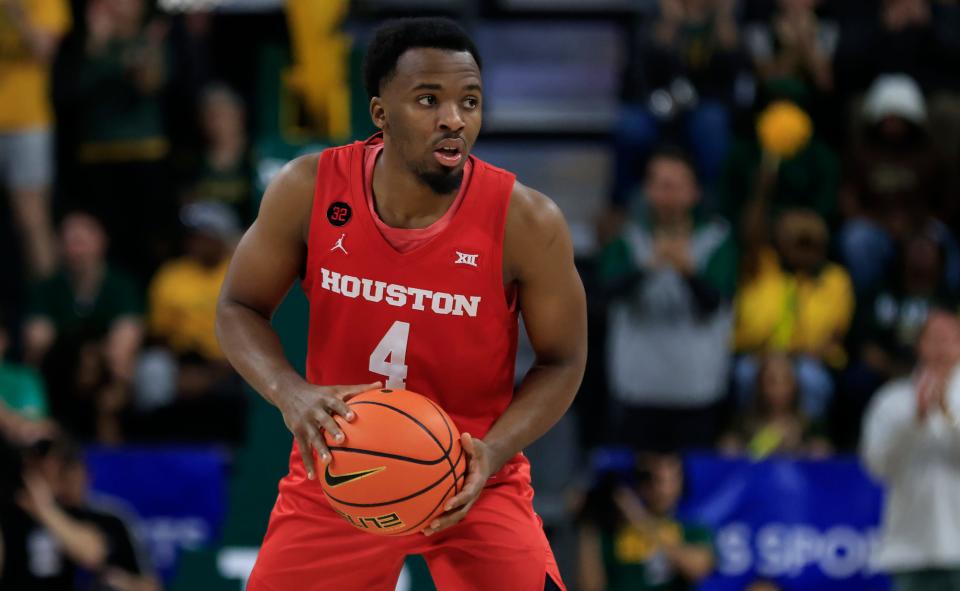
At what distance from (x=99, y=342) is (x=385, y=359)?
17.3 feet

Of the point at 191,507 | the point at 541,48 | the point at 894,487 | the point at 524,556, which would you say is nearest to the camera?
the point at 524,556

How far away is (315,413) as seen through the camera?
3906 millimetres

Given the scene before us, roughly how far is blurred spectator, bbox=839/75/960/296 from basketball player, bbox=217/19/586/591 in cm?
654

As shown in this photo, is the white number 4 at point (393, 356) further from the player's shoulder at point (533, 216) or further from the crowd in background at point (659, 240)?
the crowd in background at point (659, 240)

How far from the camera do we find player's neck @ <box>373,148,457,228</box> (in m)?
4.23

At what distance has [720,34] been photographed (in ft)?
33.6

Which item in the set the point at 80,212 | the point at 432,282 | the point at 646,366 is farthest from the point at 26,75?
the point at 432,282

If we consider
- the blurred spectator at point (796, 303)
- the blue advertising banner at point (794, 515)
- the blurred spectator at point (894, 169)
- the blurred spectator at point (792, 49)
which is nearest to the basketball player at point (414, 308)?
the blue advertising banner at point (794, 515)

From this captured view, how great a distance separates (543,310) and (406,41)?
83 centimetres

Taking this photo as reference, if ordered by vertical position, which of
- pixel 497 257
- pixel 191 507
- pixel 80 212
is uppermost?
pixel 497 257

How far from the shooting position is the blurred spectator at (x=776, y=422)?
29.5 feet

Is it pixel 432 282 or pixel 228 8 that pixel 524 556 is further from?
pixel 228 8

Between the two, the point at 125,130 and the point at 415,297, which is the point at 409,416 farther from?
the point at 125,130

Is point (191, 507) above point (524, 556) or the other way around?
the other way around
